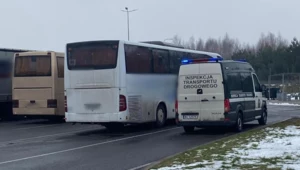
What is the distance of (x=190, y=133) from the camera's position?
19984mm

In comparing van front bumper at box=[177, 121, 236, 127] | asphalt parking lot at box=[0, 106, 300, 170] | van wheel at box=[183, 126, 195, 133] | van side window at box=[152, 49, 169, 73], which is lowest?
asphalt parking lot at box=[0, 106, 300, 170]

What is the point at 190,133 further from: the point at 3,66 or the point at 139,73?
the point at 3,66

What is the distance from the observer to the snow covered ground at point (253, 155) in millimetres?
10938

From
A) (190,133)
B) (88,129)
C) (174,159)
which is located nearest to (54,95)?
(88,129)

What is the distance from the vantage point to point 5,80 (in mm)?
29250

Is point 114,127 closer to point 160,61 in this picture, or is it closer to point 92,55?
point 160,61

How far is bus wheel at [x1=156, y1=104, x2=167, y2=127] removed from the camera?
22.6m

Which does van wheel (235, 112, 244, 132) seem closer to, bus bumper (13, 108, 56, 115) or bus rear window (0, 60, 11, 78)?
bus bumper (13, 108, 56, 115)

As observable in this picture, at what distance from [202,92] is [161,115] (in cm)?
399

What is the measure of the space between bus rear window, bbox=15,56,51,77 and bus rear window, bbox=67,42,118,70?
663 cm

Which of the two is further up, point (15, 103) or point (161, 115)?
point (15, 103)

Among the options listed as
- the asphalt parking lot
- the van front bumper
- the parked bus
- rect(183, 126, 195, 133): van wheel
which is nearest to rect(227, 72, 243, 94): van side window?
the van front bumper

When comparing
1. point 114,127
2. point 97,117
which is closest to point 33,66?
point 114,127

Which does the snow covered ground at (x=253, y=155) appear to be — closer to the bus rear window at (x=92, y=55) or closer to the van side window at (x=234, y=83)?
the van side window at (x=234, y=83)
